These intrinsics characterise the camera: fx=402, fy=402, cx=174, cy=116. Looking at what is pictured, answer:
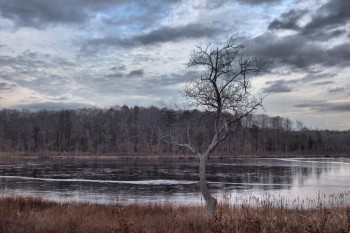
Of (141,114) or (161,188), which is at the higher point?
(141,114)

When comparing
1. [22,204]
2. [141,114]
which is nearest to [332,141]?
[141,114]

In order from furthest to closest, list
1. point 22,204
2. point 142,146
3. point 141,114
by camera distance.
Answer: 1. point 141,114
2. point 142,146
3. point 22,204

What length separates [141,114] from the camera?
515 feet

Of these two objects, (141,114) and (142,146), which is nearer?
(142,146)

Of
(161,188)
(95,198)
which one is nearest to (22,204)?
(95,198)

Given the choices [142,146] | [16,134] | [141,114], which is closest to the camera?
[142,146]

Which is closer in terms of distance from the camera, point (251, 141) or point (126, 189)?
point (126, 189)

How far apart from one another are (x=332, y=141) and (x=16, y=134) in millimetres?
124959

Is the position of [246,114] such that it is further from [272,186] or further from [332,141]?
[332,141]

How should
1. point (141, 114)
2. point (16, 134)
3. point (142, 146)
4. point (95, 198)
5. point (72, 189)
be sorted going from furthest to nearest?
point (141, 114) < point (16, 134) < point (142, 146) < point (72, 189) < point (95, 198)

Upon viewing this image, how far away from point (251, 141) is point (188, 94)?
139 m

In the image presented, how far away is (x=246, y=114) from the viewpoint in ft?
38.9

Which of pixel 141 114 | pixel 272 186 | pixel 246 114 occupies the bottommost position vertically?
pixel 272 186

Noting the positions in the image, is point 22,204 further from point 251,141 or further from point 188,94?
point 251,141
